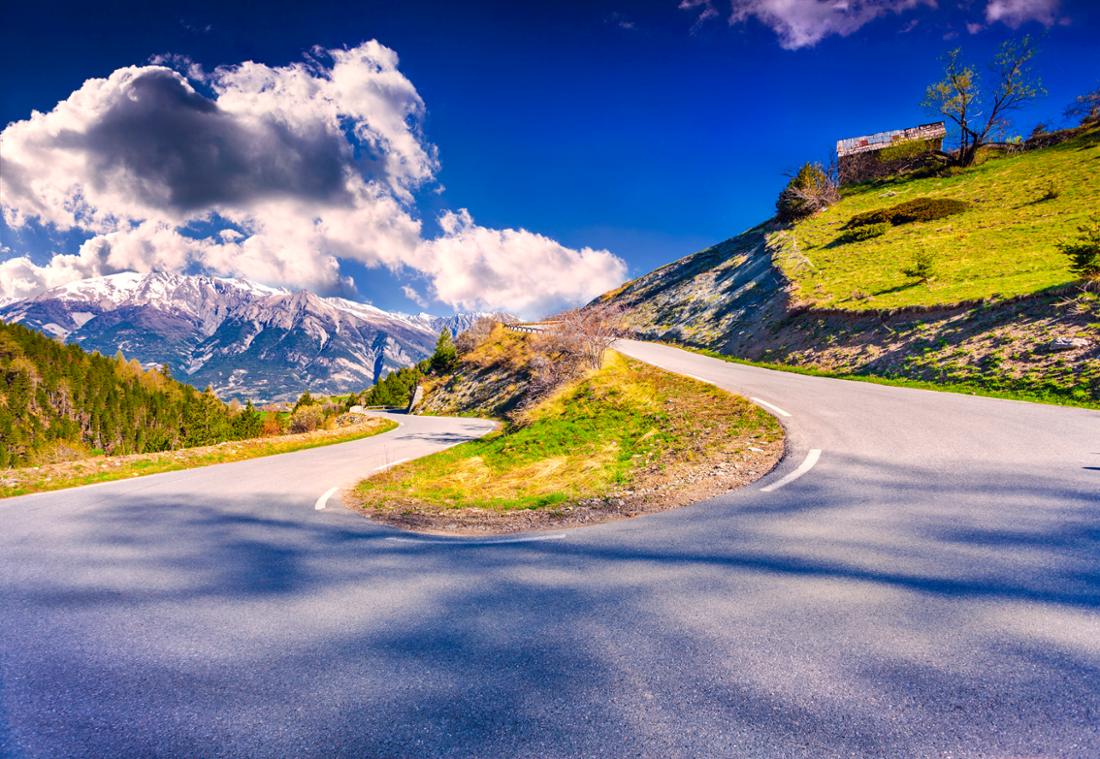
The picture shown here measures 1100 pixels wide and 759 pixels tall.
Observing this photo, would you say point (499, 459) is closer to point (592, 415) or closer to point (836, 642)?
point (592, 415)

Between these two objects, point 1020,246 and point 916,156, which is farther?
point 916,156

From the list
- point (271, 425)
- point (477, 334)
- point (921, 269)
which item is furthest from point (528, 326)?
point (271, 425)

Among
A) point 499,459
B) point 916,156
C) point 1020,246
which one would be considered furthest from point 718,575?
point 916,156

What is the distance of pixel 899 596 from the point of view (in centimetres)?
349

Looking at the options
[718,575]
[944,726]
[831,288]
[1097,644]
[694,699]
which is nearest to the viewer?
[944,726]

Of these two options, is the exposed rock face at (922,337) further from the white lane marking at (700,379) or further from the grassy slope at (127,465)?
the grassy slope at (127,465)

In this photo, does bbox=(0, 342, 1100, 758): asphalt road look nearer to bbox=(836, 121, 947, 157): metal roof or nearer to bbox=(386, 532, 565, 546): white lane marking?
bbox=(386, 532, 565, 546): white lane marking

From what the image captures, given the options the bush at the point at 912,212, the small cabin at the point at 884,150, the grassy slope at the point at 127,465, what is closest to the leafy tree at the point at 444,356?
the grassy slope at the point at 127,465

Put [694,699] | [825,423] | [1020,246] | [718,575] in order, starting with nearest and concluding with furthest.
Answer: [694,699]
[718,575]
[825,423]
[1020,246]

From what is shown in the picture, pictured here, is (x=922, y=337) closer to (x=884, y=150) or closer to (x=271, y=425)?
(x=884, y=150)

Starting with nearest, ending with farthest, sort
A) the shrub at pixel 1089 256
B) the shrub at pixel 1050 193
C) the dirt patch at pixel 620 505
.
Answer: the dirt patch at pixel 620 505, the shrub at pixel 1089 256, the shrub at pixel 1050 193

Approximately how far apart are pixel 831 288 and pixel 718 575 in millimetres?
25344

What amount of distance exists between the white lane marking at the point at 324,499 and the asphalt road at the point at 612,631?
2.11 meters

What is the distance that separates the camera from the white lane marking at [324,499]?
8.97m
